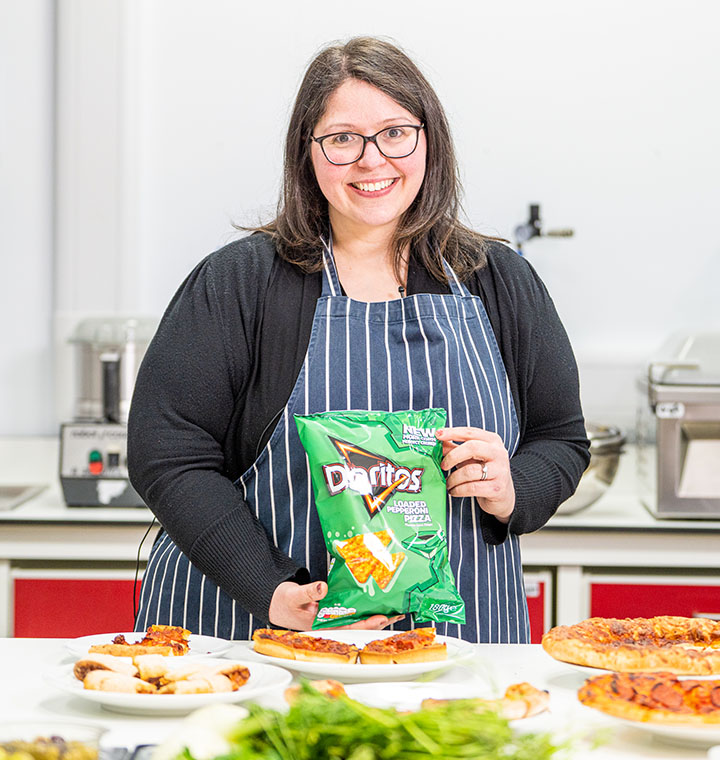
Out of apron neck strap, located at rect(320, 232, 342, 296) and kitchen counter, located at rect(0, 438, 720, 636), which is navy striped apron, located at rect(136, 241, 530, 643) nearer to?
apron neck strap, located at rect(320, 232, 342, 296)

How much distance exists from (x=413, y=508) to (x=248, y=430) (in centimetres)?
29

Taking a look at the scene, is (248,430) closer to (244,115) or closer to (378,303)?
(378,303)

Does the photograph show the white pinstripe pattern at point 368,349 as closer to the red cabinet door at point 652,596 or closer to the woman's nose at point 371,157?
the woman's nose at point 371,157

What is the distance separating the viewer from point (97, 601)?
2348mm

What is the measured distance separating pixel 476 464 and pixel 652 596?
1.11 metres

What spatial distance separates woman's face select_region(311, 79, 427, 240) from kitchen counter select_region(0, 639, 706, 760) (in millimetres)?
619

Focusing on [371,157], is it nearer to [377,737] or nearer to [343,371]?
[343,371]

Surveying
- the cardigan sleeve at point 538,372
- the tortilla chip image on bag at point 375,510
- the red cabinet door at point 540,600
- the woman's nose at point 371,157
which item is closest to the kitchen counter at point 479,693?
the tortilla chip image on bag at point 375,510

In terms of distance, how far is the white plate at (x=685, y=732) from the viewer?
88 cm

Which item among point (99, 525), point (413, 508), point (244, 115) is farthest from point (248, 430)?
point (244, 115)

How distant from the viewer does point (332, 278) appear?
1.55 metres

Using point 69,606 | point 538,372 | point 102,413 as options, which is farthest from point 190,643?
point 102,413

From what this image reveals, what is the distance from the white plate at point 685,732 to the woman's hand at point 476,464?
1.59 ft

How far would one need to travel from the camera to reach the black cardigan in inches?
55.6
